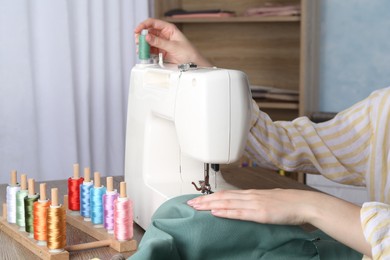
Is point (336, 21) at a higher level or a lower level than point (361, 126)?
higher

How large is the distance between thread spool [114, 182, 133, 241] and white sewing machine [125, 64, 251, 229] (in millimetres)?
123

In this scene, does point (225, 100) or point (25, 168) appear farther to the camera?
point (25, 168)

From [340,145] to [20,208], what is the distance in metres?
1.05

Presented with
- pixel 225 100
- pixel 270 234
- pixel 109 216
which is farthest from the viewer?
pixel 109 216

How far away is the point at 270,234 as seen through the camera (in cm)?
152

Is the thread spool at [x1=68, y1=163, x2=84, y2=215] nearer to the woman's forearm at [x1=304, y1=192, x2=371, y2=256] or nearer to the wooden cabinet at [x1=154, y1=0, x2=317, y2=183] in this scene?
the woman's forearm at [x1=304, y1=192, x2=371, y2=256]

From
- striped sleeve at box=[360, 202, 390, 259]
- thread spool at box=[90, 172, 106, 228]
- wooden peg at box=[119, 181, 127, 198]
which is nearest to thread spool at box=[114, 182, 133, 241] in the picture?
wooden peg at box=[119, 181, 127, 198]

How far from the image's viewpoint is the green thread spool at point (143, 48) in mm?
2039

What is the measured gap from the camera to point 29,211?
1.77 m

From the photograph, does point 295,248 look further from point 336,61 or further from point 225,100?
point 336,61

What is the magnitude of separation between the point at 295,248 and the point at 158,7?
3181 millimetres

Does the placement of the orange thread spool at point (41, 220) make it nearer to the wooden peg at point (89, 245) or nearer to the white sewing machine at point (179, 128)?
the wooden peg at point (89, 245)

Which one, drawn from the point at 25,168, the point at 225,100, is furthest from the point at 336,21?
the point at 225,100

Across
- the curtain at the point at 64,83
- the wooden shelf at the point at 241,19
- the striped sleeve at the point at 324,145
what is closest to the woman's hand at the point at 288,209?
the striped sleeve at the point at 324,145
